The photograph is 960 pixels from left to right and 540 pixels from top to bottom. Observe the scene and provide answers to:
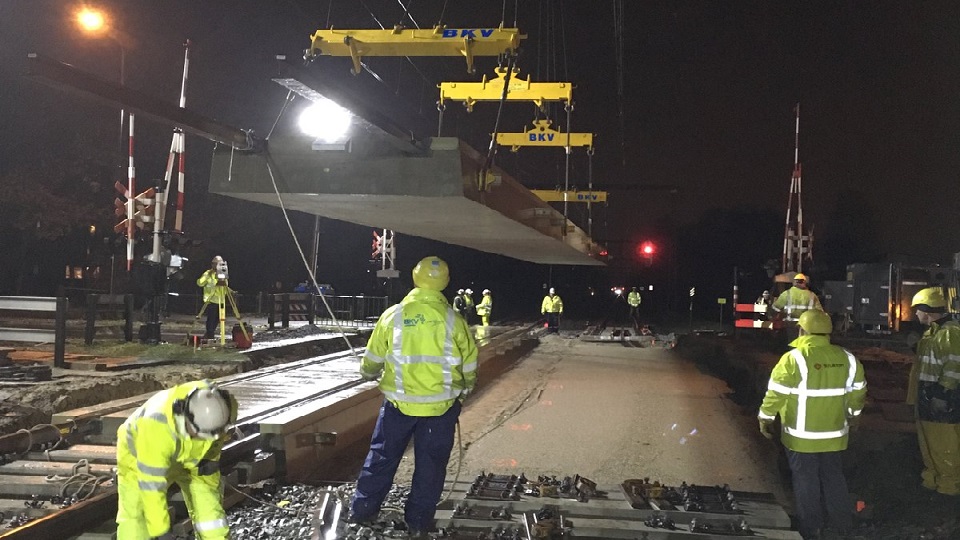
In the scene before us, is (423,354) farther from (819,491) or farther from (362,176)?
(819,491)

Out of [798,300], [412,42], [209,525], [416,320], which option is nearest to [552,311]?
[798,300]

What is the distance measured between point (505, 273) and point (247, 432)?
59285 mm

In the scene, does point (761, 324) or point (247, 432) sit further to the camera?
point (761, 324)

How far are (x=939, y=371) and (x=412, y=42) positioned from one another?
9392 mm

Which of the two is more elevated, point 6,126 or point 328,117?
point 6,126

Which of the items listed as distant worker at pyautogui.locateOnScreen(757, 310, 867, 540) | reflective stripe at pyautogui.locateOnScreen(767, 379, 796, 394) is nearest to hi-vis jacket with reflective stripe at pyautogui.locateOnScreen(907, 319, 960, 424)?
distant worker at pyautogui.locateOnScreen(757, 310, 867, 540)

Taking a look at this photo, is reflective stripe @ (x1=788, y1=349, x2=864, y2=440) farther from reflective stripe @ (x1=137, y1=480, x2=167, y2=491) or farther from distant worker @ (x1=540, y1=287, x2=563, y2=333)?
distant worker @ (x1=540, y1=287, x2=563, y2=333)

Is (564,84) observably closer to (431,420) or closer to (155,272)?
(155,272)

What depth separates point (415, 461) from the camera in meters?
5.32

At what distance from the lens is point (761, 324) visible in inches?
750

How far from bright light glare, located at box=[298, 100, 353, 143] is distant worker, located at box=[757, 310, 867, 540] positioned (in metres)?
4.18

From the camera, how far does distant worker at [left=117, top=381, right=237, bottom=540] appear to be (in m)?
3.76

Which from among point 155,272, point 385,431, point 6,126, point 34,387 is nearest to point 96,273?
point 6,126

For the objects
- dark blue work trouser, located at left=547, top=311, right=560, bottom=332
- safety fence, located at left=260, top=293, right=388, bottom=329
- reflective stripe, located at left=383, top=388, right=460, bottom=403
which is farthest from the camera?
dark blue work trouser, located at left=547, top=311, right=560, bottom=332
